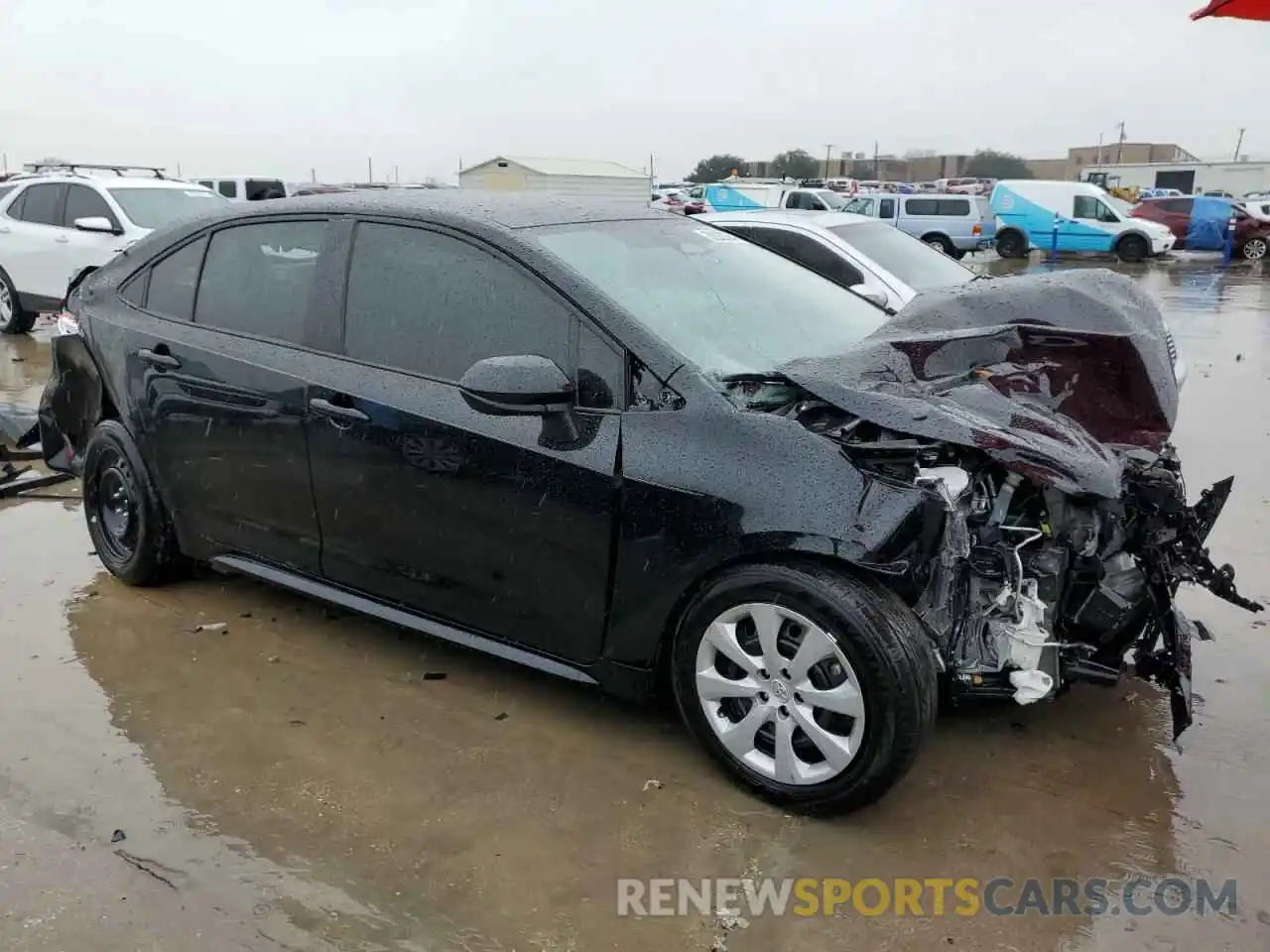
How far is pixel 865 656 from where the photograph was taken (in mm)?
2670

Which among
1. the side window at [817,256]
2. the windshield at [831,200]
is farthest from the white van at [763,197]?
the side window at [817,256]

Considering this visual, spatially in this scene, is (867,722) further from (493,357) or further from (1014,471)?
(493,357)

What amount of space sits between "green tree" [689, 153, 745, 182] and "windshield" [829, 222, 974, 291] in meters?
67.9

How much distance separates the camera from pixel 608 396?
10.0ft

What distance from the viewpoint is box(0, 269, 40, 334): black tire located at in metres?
11.3

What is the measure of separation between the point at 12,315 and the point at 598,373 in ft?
35.4

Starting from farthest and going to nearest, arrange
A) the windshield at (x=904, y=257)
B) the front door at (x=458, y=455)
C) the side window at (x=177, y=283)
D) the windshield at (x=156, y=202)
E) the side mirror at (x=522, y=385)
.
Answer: the windshield at (x=156, y=202) → the windshield at (x=904, y=257) → the side window at (x=177, y=283) → the front door at (x=458, y=455) → the side mirror at (x=522, y=385)

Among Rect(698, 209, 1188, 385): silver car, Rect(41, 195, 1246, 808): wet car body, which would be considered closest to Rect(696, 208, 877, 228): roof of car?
Rect(698, 209, 1188, 385): silver car

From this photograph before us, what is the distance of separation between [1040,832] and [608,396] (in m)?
1.71

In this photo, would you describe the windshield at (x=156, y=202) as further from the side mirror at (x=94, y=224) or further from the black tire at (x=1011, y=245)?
the black tire at (x=1011, y=245)

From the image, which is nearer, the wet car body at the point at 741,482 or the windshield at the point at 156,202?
the wet car body at the point at 741,482

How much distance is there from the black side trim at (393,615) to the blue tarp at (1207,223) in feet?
89.7

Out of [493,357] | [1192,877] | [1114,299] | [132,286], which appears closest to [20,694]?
[132,286]

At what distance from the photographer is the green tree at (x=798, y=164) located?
79.6 meters
